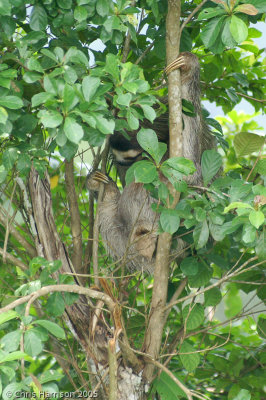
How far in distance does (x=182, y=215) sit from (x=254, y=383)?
1.69 metres

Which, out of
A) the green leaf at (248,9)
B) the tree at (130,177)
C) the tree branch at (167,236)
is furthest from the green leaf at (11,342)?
the green leaf at (248,9)

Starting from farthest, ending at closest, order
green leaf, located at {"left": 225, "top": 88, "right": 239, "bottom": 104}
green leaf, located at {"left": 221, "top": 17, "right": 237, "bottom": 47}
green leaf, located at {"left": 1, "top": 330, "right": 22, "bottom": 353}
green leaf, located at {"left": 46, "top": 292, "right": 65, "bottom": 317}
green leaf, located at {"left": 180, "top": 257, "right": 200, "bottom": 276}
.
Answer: green leaf, located at {"left": 225, "top": 88, "right": 239, "bottom": 104}, green leaf, located at {"left": 180, "top": 257, "right": 200, "bottom": 276}, green leaf, located at {"left": 46, "top": 292, "right": 65, "bottom": 317}, green leaf, located at {"left": 221, "top": 17, "right": 237, "bottom": 47}, green leaf, located at {"left": 1, "top": 330, "right": 22, "bottom": 353}

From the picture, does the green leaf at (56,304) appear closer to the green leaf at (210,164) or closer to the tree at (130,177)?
the tree at (130,177)

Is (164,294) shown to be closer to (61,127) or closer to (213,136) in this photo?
(61,127)

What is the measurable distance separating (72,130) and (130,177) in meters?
0.53

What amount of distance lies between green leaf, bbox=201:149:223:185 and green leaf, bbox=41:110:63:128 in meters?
1.06

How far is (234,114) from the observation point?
5.62m

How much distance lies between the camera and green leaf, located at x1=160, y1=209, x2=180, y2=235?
2.65m

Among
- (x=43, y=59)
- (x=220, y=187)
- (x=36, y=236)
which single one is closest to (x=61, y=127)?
(x=43, y=59)

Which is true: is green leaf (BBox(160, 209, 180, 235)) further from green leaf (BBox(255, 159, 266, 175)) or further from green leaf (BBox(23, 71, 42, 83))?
green leaf (BBox(23, 71, 42, 83))

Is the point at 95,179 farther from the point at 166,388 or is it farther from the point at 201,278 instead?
the point at 166,388

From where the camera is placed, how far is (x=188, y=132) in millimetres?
3656

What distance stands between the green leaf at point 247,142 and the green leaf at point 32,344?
226cm

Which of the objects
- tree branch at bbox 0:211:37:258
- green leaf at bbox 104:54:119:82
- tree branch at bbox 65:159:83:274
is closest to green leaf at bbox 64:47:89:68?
green leaf at bbox 104:54:119:82
